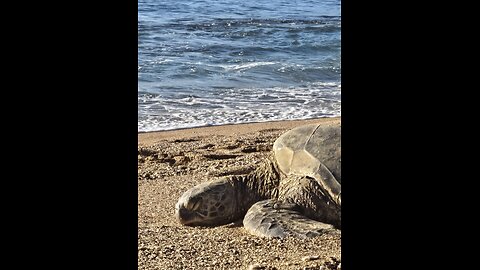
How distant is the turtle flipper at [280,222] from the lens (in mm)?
4133

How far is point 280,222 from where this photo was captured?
430 centimetres

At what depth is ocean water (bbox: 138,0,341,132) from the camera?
27.5ft

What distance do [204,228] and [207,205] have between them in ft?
0.51

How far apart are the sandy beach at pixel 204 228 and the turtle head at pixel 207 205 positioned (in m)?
0.09

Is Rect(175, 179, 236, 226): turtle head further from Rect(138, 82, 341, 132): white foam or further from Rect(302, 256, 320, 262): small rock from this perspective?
Rect(138, 82, 341, 132): white foam

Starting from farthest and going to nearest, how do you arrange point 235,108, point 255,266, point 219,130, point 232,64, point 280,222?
point 232,64, point 235,108, point 219,130, point 280,222, point 255,266

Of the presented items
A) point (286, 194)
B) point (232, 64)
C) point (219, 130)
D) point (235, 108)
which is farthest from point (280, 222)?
point (232, 64)

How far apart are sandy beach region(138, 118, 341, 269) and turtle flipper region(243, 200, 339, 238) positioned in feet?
0.29

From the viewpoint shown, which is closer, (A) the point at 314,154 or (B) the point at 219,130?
(A) the point at 314,154

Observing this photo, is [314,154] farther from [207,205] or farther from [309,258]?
[309,258]

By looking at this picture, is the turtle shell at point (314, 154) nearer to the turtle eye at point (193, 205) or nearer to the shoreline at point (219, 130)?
the turtle eye at point (193, 205)

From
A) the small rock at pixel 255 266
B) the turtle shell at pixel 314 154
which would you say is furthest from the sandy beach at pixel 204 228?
the turtle shell at pixel 314 154
